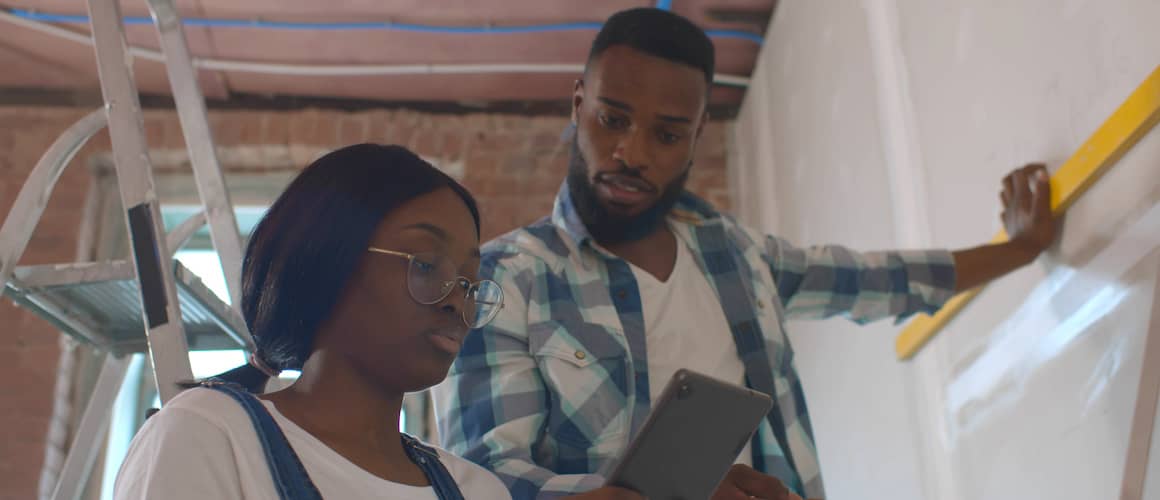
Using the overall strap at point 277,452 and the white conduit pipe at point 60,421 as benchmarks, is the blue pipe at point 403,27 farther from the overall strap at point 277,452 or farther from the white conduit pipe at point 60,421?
the overall strap at point 277,452

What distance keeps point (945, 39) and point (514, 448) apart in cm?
107

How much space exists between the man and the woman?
249 mm

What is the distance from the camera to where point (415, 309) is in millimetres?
1109

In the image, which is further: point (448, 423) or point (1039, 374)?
point (1039, 374)

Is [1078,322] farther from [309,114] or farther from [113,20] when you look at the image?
[309,114]

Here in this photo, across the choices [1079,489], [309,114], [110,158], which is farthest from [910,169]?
[110,158]

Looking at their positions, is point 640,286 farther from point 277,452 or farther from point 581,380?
point 277,452

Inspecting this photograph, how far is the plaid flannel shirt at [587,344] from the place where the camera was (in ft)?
4.60

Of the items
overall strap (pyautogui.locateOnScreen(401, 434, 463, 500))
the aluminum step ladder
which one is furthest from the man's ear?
overall strap (pyautogui.locateOnScreen(401, 434, 463, 500))

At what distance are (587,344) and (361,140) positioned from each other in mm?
2435

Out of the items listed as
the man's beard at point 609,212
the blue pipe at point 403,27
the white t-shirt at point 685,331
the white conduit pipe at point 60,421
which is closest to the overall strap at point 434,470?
the white t-shirt at point 685,331

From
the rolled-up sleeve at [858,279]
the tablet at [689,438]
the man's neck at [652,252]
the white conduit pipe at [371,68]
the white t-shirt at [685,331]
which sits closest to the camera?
the tablet at [689,438]

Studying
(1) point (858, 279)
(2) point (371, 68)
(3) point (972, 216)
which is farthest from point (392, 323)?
(2) point (371, 68)

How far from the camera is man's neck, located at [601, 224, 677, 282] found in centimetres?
162
